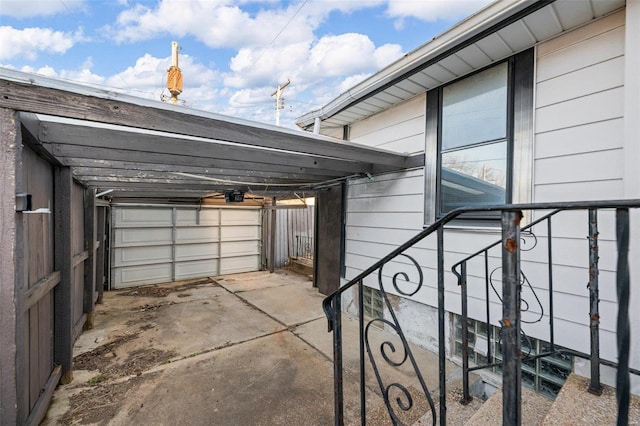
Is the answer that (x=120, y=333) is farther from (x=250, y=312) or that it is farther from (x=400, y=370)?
(x=400, y=370)

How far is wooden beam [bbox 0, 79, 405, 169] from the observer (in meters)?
1.45

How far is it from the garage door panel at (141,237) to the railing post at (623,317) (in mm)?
7998

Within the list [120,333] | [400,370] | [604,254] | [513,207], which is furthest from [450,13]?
[120,333]

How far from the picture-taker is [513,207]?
0.82 metres

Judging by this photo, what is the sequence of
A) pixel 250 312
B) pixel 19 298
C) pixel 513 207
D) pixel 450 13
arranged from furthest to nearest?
1. pixel 250 312
2. pixel 450 13
3. pixel 19 298
4. pixel 513 207

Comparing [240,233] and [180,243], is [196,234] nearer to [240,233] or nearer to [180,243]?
[180,243]

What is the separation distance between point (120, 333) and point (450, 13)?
18.5 feet

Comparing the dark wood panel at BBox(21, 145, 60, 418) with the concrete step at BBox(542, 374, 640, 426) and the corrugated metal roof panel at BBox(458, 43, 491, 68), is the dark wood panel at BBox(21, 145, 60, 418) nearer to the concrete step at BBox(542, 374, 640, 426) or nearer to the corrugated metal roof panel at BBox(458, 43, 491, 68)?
the concrete step at BBox(542, 374, 640, 426)

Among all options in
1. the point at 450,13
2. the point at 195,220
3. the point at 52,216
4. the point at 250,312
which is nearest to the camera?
the point at 52,216

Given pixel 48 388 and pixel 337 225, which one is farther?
pixel 337 225

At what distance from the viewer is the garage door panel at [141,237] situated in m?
6.62

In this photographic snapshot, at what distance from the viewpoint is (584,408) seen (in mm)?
1385

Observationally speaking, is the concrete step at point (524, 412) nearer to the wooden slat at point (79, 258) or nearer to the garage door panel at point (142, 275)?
the wooden slat at point (79, 258)

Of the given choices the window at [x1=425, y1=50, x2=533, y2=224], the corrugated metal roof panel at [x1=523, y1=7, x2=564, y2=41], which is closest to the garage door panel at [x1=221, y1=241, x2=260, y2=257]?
the window at [x1=425, y1=50, x2=533, y2=224]
